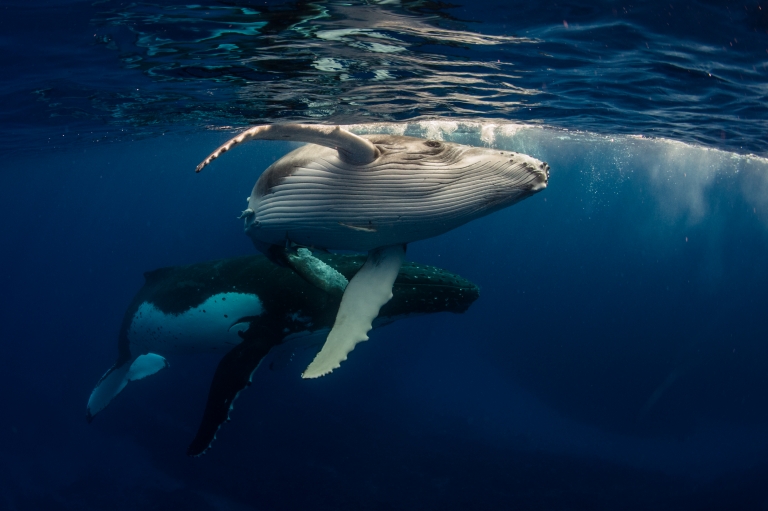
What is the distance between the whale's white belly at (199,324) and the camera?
729cm

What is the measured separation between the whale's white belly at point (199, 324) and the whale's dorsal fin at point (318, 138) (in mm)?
4800

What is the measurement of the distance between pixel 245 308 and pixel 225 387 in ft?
4.55

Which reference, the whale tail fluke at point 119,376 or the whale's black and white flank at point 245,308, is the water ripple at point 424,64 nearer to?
the whale's black and white flank at point 245,308

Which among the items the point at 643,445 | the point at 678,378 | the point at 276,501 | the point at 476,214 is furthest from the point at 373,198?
the point at 678,378

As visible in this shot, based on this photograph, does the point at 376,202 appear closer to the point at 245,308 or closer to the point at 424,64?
the point at 245,308

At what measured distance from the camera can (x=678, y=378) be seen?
3772 centimetres

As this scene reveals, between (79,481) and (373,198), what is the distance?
777 inches

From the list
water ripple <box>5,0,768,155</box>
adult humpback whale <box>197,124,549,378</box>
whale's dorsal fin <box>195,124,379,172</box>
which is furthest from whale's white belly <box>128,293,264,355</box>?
water ripple <box>5,0,768,155</box>

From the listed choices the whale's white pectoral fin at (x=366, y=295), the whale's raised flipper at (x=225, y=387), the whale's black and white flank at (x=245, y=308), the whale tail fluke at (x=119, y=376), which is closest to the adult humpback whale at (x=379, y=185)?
the whale's white pectoral fin at (x=366, y=295)

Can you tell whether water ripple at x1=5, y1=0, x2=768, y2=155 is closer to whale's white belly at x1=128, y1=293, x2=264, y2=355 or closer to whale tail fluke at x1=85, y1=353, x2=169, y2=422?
whale's white belly at x1=128, y1=293, x2=264, y2=355

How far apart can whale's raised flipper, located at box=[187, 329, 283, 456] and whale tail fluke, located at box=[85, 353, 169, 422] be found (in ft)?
15.0

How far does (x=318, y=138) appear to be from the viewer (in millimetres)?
2812

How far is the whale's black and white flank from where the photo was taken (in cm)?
649

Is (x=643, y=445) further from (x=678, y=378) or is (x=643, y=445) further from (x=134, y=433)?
(x=134, y=433)
